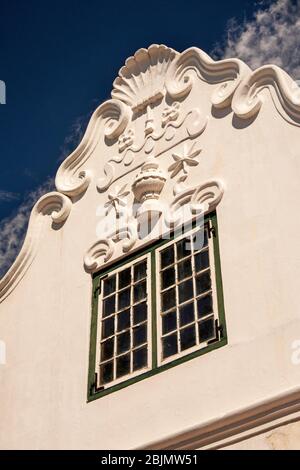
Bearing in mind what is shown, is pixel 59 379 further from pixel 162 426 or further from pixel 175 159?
pixel 175 159

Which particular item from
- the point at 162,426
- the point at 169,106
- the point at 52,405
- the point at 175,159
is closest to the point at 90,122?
the point at 169,106

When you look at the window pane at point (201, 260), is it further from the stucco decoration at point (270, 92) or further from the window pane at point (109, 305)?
→ the stucco decoration at point (270, 92)

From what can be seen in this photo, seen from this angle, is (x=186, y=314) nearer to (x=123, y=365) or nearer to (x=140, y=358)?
(x=140, y=358)

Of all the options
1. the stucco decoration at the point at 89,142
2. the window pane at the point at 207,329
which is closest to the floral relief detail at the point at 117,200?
the stucco decoration at the point at 89,142

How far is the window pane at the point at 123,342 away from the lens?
9.93 meters

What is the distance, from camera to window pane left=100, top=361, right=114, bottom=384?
9.84 m

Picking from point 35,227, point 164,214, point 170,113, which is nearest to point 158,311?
point 164,214

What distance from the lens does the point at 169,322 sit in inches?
383

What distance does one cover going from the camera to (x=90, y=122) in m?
13.1

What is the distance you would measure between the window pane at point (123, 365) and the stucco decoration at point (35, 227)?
2614mm

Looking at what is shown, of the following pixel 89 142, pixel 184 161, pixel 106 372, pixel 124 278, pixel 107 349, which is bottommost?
pixel 106 372

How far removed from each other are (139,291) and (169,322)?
2.40 ft

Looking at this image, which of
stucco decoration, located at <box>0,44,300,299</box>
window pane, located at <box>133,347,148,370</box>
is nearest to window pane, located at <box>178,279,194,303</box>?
window pane, located at <box>133,347,148,370</box>

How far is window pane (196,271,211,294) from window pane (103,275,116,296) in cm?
133
